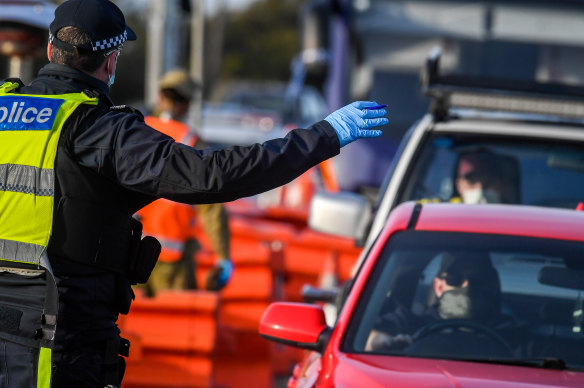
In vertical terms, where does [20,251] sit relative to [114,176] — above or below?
below

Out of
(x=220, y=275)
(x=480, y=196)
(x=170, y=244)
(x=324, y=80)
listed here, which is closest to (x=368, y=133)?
(x=480, y=196)

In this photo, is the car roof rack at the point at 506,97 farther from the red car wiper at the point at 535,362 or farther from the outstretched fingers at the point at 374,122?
the outstretched fingers at the point at 374,122

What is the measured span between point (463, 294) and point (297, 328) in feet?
2.39

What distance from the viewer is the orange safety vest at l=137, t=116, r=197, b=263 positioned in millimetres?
7762

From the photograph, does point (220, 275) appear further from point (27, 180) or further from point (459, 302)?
point (27, 180)

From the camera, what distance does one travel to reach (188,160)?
3832mm

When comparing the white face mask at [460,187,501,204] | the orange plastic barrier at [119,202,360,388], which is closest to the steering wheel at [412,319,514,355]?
the white face mask at [460,187,501,204]

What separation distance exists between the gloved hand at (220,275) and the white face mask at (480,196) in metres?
1.95

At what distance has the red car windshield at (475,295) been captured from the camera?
4.81m

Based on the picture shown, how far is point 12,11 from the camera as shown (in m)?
8.31

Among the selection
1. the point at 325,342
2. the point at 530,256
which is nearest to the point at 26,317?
the point at 325,342

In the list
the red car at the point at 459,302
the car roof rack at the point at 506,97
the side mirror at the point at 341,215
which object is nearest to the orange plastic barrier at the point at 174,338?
the side mirror at the point at 341,215

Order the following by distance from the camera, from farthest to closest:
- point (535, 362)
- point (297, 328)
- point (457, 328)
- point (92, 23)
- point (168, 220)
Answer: point (168, 220), point (457, 328), point (297, 328), point (535, 362), point (92, 23)

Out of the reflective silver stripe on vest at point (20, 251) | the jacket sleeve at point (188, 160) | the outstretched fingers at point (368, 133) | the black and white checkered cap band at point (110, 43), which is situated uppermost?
the black and white checkered cap band at point (110, 43)
